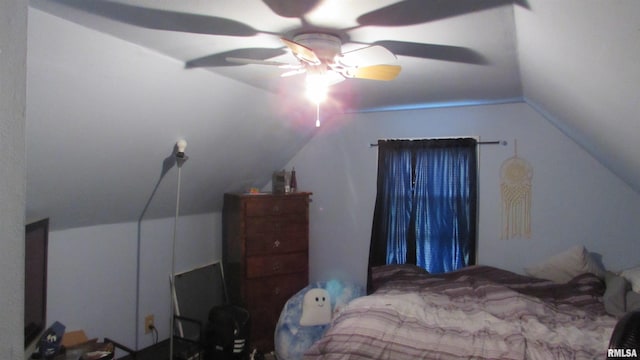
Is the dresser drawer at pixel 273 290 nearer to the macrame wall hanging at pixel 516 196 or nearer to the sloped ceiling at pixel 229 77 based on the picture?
the sloped ceiling at pixel 229 77

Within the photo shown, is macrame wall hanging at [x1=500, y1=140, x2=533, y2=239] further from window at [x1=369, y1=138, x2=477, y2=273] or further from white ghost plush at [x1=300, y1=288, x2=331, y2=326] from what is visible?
white ghost plush at [x1=300, y1=288, x2=331, y2=326]

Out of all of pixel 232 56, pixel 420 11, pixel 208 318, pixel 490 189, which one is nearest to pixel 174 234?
pixel 208 318

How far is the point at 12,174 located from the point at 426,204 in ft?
10.9

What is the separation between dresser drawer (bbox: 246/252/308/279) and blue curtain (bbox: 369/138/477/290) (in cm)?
72

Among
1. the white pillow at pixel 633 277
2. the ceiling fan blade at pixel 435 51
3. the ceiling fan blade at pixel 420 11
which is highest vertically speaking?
the ceiling fan blade at pixel 435 51

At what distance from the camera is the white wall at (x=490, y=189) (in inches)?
122

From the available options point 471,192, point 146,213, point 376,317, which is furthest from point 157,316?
point 471,192

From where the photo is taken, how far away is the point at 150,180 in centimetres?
283

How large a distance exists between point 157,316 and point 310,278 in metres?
1.57

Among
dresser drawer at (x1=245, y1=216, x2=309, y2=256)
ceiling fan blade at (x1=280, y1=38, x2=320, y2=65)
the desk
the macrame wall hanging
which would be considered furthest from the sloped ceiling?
the desk

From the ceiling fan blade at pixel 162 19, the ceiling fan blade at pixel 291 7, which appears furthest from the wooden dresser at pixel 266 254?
the ceiling fan blade at pixel 291 7

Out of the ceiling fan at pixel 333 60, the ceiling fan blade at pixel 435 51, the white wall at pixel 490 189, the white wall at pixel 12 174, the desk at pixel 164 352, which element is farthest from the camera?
the white wall at pixel 490 189

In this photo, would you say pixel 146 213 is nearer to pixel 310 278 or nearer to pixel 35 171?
pixel 35 171

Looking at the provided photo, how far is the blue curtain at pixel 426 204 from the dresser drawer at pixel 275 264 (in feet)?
2.35
